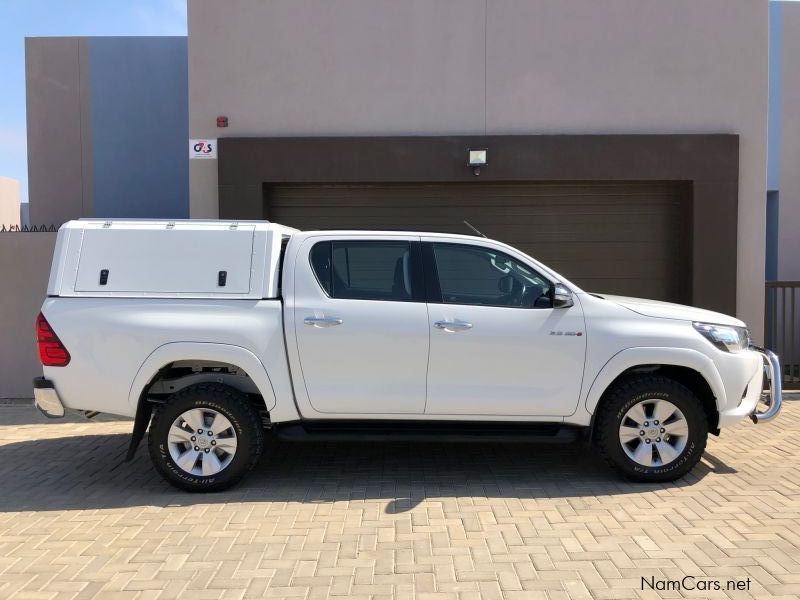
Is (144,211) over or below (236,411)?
over

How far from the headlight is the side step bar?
119cm

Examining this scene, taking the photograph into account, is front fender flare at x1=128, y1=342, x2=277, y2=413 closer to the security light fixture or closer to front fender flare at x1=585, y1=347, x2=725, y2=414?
front fender flare at x1=585, y1=347, x2=725, y2=414

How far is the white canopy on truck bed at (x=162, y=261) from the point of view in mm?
5422

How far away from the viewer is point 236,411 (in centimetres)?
538

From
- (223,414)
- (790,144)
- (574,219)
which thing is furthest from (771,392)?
(790,144)

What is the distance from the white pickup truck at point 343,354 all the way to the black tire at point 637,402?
0.04 feet

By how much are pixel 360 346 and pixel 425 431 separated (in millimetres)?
829

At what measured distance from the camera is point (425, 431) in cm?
551

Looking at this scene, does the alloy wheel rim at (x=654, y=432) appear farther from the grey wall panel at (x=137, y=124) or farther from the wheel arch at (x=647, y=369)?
the grey wall panel at (x=137, y=124)

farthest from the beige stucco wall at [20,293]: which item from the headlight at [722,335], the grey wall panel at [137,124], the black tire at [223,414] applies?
the headlight at [722,335]

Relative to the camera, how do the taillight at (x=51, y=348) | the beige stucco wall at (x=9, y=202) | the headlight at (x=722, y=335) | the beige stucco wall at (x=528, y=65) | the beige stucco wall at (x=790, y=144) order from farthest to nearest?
the beige stucco wall at (x=9, y=202) < the beige stucco wall at (x=790, y=144) < the beige stucco wall at (x=528, y=65) < the headlight at (x=722, y=335) < the taillight at (x=51, y=348)

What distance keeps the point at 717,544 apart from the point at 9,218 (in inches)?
901

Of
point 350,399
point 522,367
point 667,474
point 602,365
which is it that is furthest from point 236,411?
point 667,474

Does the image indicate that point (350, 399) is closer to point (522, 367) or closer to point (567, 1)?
point (522, 367)
